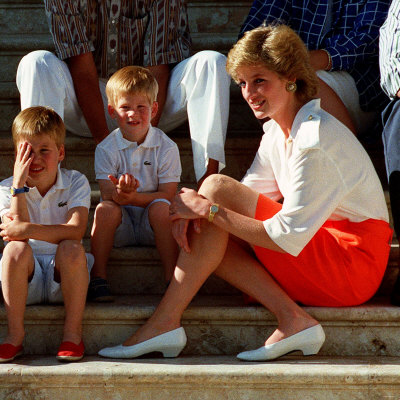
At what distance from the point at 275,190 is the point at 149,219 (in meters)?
0.44

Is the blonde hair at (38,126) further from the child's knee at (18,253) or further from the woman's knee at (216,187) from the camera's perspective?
the woman's knee at (216,187)

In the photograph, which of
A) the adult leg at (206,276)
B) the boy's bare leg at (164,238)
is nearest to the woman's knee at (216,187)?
the adult leg at (206,276)

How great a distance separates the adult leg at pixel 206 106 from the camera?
2.82 metres

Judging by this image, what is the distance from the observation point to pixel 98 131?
2.94 metres

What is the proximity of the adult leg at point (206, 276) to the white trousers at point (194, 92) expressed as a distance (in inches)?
22.4

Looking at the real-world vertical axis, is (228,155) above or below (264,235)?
below

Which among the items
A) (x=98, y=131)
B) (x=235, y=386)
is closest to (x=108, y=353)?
(x=235, y=386)

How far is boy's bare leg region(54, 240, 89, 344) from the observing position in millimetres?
2236

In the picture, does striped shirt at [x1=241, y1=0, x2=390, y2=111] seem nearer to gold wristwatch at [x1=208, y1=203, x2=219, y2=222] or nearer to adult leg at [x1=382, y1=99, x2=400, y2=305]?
adult leg at [x1=382, y1=99, x2=400, y2=305]

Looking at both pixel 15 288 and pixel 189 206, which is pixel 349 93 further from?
pixel 15 288

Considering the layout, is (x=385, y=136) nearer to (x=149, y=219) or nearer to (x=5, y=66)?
(x=149, y=219)

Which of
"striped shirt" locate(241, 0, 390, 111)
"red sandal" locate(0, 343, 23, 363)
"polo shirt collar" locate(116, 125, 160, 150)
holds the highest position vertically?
"striped shirt" locate(241, 0, 390, 111)

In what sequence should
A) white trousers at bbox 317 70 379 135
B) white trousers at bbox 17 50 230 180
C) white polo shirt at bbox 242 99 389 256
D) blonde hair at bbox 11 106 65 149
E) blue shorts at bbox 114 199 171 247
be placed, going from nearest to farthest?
white polo shirt at bbox 242 99 389 256 < blonde hair at bbox 11 106 65 149 < blue shorts at bbox 114 199 171 247 < white trousers at bbox 17 50 230 180 < white trousers at bbox 317 70 379 135

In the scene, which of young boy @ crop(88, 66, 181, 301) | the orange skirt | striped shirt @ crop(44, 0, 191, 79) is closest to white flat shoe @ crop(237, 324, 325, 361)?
the orange skirt
